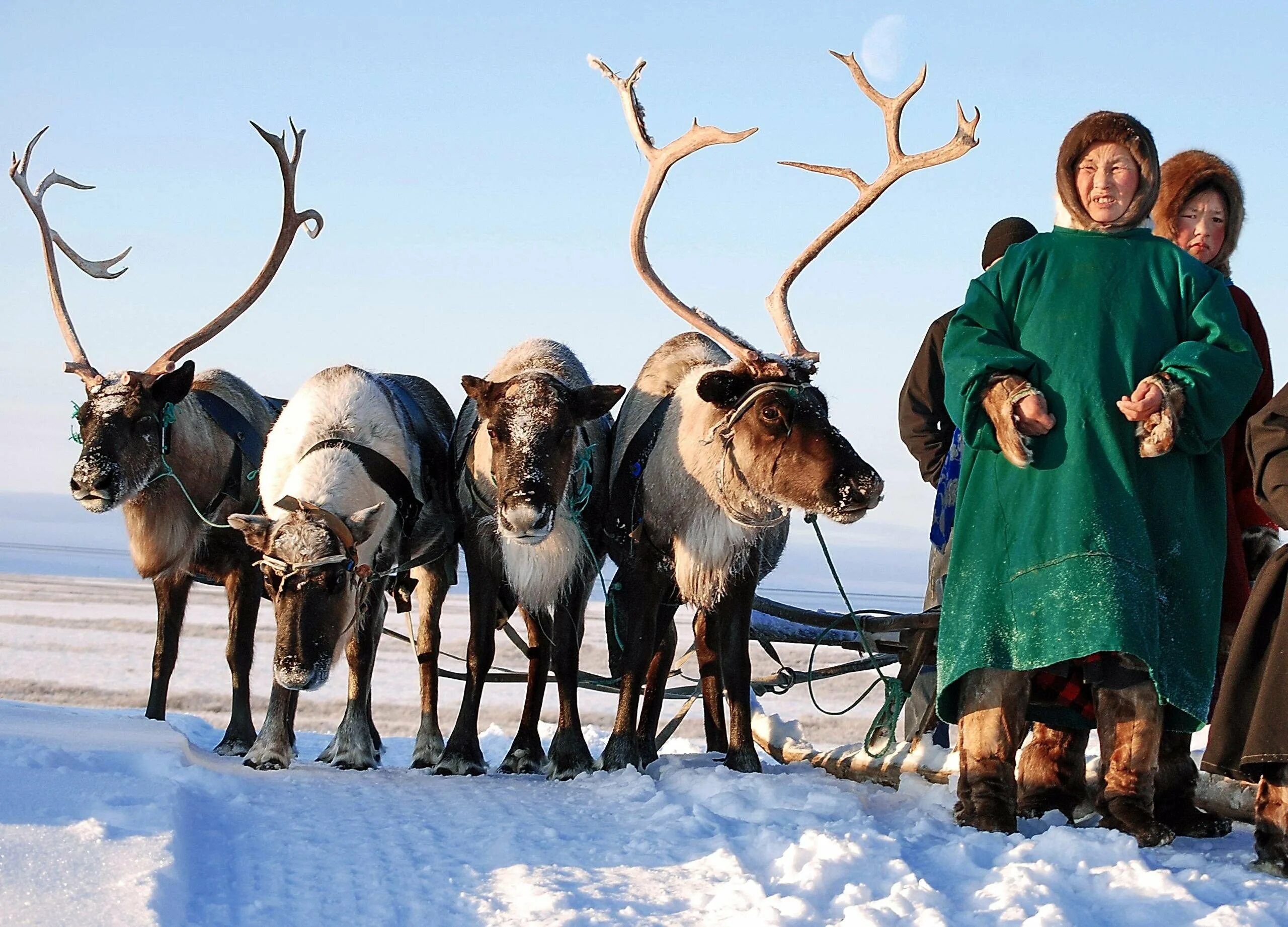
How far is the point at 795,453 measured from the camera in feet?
19.5

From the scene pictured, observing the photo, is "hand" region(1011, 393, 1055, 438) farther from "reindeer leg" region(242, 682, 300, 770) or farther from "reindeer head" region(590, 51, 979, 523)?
"reindeer leg" region(242, 682, 300, 770)

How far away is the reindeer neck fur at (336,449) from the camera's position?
6.11 meters

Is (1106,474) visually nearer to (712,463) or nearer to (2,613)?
(712,463)

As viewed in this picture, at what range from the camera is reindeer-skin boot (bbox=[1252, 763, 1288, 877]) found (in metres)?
3.85

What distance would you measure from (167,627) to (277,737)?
75.3 inches

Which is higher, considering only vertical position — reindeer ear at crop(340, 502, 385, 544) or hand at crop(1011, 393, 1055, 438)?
hand at crop(1011, 393, 1055, 438)

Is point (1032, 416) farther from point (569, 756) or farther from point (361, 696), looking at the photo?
point (361, 696)

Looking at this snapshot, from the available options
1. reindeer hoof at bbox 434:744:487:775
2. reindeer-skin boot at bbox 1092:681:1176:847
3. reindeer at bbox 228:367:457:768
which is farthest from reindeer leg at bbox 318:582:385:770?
reindeer-skin boot at bbox 1092:681:1176:847

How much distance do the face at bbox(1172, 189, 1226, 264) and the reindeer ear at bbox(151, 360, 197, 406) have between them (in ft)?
15.7

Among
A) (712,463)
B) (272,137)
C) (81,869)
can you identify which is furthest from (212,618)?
(81,869)

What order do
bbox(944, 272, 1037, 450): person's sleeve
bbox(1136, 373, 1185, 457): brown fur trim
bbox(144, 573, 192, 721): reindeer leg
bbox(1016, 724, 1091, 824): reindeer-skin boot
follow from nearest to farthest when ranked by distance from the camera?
bbox(1136, 373, 1185, 457): brown fur trim, bbox(944, 272, 1037, 450): person's sleeve, bbox(1016, 724, 1091, 824): reindeer-skin boot, bbox(144, 573, 192, 721): reindeer leg

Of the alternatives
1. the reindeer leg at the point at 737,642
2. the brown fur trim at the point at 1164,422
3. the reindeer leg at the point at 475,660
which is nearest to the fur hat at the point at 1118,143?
the brown fur trim at the point at 1164,422

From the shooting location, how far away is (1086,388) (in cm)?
424

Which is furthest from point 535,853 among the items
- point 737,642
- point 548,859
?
point 737,642
